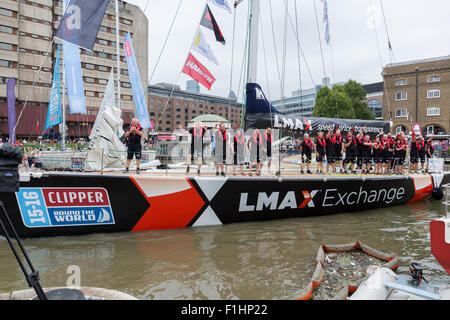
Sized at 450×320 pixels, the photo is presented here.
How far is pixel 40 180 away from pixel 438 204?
44.8 ft

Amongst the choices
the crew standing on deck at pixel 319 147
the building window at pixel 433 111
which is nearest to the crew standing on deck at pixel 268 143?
the crew standing on deck at pixel 319 147

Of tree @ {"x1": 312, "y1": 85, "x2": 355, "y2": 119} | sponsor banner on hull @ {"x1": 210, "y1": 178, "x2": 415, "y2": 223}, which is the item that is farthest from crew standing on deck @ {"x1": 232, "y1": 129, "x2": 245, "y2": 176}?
tree @ {"x1": 312, "y1": 85, "x2": 355, "y2": 119}

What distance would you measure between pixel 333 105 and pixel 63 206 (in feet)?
113

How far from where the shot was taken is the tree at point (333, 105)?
3469 centimetres

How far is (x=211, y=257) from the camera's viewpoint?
5.58 m

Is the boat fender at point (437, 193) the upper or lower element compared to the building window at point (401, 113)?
lower

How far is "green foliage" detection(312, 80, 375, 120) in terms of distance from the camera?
114 feet

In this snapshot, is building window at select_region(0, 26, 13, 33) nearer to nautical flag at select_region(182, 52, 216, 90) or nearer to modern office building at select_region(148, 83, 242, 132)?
nautical flag at select_region(182, 52, 216, 90)

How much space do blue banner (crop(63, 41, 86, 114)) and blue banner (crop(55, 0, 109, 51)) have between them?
19.9ft

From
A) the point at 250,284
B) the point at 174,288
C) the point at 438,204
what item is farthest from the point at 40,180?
the point at 438,204

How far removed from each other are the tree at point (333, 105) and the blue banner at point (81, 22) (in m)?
31.3

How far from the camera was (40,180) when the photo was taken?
589 cm

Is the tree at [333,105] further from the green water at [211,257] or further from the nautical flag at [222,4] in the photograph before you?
the green water at [211,257]
